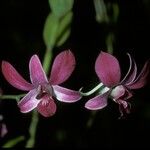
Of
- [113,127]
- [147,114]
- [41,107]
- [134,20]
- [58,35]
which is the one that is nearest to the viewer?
[41,107]

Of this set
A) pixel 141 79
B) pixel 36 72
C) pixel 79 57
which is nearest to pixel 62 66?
pixel 36 72

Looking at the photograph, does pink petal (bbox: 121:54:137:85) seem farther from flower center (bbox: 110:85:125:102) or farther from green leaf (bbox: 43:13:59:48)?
green leaf (bbox: 43:13:59:48)

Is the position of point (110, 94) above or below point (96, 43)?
above

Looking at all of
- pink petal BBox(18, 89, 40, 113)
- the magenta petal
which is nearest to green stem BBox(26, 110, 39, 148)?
pink petal BBox(18, 89, 40, 113)

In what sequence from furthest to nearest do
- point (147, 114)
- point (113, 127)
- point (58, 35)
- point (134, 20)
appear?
1. point (147, 114)
2. point (113, 127)
3. point (134, 20)
4. point (58, 35)

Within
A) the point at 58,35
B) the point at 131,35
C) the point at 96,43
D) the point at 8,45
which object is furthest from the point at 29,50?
the point at 58,35

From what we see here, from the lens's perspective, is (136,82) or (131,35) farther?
(131,35)

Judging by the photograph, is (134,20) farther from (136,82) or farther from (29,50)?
(136,82)

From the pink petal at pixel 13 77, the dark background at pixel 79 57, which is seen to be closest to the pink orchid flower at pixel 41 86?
the pink petal at pixel 13 77

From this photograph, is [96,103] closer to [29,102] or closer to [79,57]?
[29,102]
